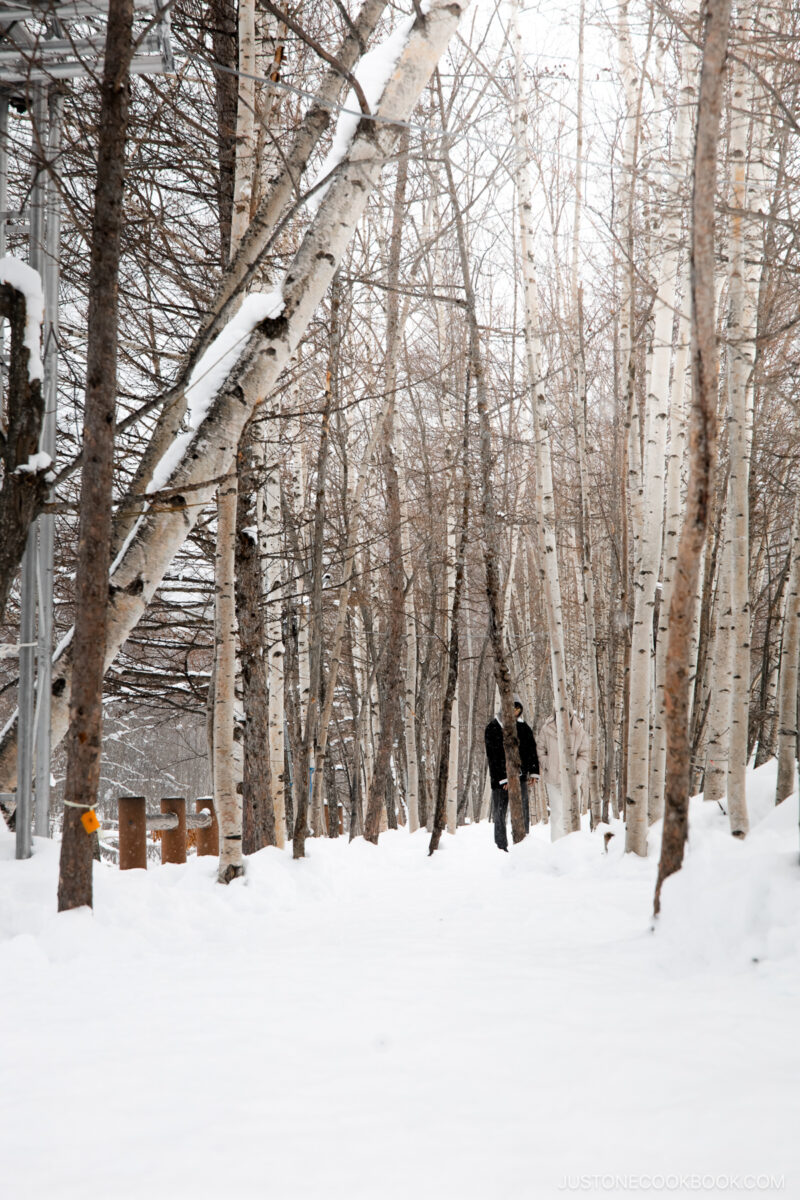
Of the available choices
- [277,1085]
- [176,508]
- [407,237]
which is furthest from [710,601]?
[277,1085]

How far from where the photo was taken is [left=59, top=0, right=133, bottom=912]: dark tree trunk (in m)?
3.88

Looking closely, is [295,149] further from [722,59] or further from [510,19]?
[510,19]

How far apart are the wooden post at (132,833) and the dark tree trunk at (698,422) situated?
3.38 m

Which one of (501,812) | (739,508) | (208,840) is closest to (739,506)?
(739,508)

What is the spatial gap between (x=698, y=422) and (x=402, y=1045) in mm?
2787

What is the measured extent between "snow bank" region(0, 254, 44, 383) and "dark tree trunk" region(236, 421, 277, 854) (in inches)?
85.6

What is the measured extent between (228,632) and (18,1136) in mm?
3488

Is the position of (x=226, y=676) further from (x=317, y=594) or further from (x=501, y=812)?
(x=501, y=812)

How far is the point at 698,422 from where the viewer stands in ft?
12.5

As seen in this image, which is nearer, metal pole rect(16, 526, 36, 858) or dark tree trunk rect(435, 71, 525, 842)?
metal pole rect(16, 526, 36, 858)

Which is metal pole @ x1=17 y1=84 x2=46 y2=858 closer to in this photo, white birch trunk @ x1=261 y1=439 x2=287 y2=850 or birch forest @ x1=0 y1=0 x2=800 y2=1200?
birch forest @ x1=0 y1=0 x2=800 y2=1200

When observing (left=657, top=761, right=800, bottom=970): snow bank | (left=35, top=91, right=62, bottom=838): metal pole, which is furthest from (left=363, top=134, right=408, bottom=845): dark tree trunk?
(left=657, top=761, right=800, bottom=970): snow bank

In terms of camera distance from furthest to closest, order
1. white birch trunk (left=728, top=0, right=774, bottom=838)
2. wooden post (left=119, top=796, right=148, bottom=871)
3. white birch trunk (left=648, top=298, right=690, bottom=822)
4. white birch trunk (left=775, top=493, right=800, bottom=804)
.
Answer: white birch trunk (left=648, top=298, right=690, bottom=822)
wooden post (left=119, top=796, right=148, bottom=871)
white birch trunk (left=775, top=493, right=800, bottom=804)
white birch trunk (left=728, top=0, right=774, bottom=838)

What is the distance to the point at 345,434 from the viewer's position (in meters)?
10.9
